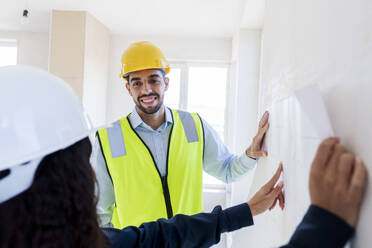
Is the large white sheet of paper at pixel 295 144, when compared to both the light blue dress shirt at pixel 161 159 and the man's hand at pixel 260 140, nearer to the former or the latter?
the man's hand at pixel 260 140

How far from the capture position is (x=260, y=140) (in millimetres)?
1262

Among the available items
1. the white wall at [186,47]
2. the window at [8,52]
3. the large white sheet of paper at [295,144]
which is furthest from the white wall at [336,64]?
the window at [8,52]

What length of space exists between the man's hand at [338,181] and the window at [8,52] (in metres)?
4.72

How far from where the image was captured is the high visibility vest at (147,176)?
5.07 feet

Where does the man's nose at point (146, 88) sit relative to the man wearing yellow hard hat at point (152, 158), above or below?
above

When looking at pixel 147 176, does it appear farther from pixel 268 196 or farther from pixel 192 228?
pixel 268 196

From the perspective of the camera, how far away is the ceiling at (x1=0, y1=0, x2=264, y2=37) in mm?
3148

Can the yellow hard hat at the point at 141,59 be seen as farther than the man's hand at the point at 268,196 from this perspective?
Yes

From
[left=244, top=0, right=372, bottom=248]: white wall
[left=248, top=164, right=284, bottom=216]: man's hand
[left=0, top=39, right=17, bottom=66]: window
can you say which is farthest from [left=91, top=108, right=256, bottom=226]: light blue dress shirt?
[left=0, top=39, right=17, bottom=66]: window

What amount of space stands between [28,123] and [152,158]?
Answer: 0.98 meters

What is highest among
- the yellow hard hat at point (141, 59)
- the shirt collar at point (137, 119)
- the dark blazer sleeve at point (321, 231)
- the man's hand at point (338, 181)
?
the yellow hard hat at point (141, 59)

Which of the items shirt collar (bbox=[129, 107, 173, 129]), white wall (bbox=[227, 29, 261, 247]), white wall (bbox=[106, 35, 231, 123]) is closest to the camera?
shirt collar (bbox=[129, 107, 173, 129])

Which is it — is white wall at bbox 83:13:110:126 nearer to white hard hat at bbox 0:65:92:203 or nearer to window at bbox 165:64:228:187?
window at bbox 165:64:228:187

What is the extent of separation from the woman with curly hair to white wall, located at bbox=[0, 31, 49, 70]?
3.99 m
